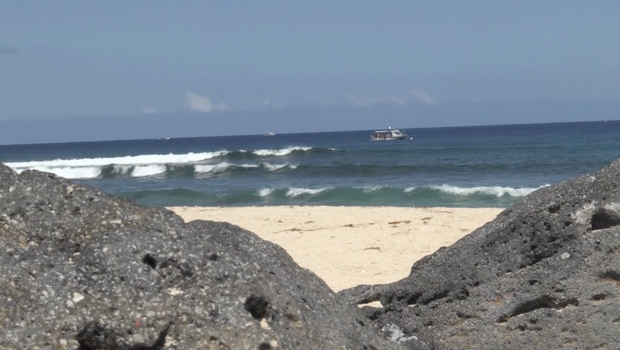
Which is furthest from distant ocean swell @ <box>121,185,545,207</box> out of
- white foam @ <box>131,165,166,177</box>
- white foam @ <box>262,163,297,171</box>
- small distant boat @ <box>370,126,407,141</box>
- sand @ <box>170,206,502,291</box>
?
small distant boat @ <box>370,126,407,141</box>

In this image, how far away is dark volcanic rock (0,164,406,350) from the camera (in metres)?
2.54

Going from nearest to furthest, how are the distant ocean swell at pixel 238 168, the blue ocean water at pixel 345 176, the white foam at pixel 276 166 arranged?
the blue ocean water at pixel 345 176 < the distant ocean swell at pixel 238 168 < the white foam at pixel 276 166

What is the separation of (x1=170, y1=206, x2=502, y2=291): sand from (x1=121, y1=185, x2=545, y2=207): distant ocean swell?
3.55 meters

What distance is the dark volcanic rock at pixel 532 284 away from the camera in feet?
13.2

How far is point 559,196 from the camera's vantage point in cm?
450

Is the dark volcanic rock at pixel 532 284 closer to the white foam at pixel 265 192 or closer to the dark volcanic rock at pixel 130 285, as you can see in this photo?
the dark volcanic rock at pixel 130 285

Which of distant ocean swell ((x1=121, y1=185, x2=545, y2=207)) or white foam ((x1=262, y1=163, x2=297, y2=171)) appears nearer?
distant ocean swell ((x1=121, y1=185, x2=545, y2=207))

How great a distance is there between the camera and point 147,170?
1512 inches

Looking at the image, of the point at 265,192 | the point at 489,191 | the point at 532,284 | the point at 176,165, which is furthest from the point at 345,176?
the point at 532,284

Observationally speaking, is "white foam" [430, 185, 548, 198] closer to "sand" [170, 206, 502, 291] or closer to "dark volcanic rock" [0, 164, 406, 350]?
"sand" [170, 206, 502, 291]

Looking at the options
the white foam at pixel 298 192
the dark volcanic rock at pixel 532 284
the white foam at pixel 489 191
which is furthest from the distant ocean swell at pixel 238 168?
the dark volcanic rock at pixel 532 284

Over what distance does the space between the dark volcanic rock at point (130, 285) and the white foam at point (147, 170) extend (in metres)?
34.5

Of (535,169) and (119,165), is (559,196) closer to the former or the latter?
(535,169)

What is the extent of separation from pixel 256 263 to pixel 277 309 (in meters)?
0.24
